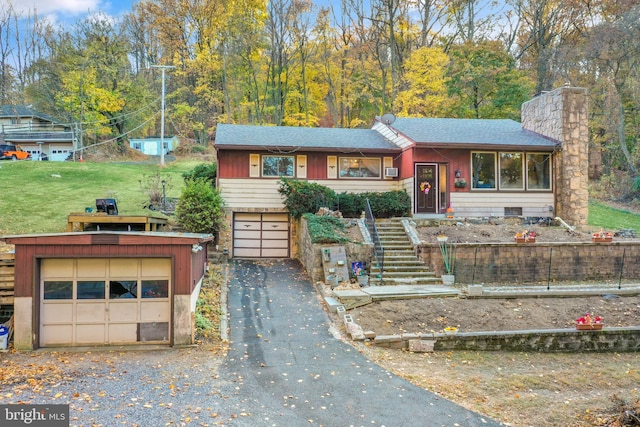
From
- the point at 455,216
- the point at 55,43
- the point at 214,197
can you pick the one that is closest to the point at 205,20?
the point at 55,43

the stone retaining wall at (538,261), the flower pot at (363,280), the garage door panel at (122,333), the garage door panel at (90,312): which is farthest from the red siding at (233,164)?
the garage door panel at (122,333)

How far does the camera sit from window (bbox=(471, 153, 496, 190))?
1731 cm

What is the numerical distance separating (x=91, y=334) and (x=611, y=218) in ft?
75.3

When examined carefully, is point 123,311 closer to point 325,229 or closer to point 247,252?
point 325,229

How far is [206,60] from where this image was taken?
31906mm

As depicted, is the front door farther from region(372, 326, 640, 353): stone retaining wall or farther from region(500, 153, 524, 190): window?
region(372, 326, 640, 353): stone retaining wall

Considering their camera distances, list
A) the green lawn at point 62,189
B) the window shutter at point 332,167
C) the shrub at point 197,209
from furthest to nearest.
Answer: the window shutter at point 332,167 → the green lawn at point 62,189 → the shrub at point 197,209

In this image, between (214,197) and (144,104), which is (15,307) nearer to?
(214,197)

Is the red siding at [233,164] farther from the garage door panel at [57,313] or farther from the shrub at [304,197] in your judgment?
the garage door panel at [57,313]

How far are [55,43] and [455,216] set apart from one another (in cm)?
3560

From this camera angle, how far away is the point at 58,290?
9047 mm

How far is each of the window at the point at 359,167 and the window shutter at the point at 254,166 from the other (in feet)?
11.3

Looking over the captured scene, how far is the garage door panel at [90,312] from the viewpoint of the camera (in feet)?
29.6
